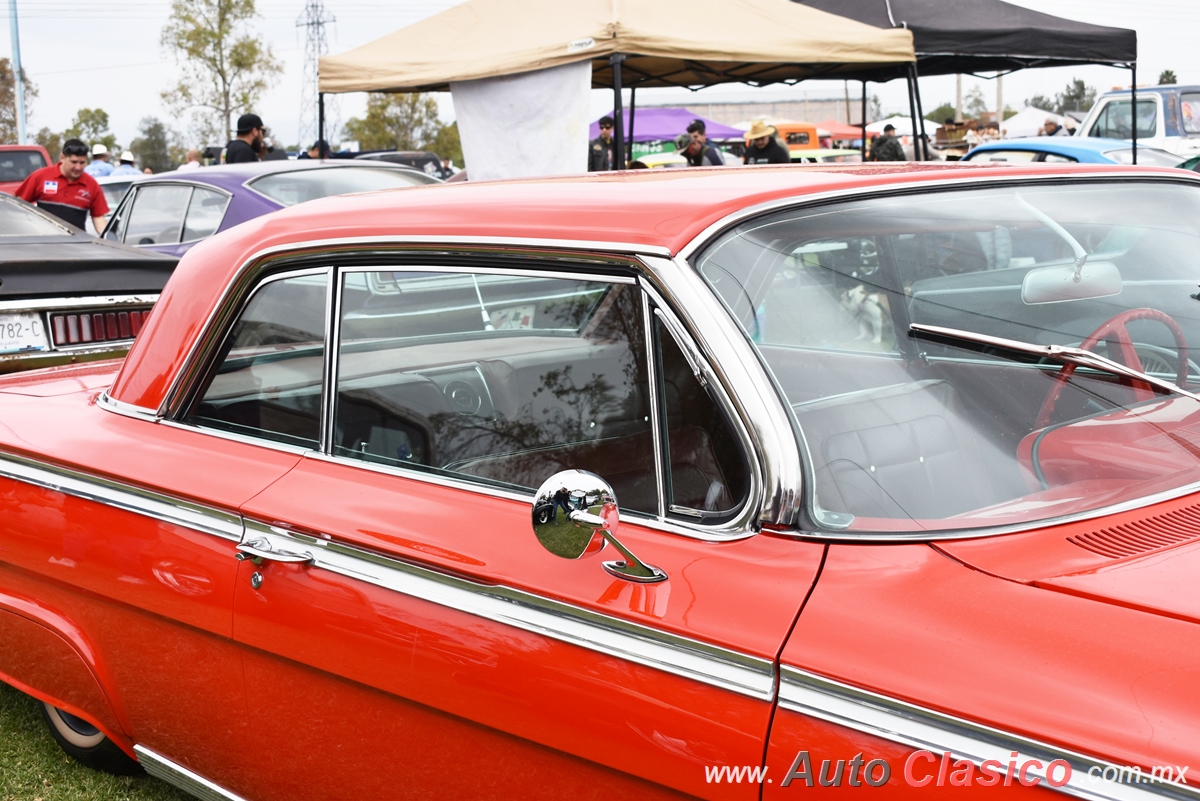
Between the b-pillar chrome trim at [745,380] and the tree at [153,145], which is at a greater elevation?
the tree at [153,145]

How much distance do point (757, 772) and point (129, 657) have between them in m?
1.53

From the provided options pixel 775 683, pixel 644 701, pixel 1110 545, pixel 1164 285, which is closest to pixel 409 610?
pixel 644 701

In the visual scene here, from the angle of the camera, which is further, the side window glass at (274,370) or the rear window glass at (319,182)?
the rear window glass at (319,182)

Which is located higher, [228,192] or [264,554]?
[228,192]

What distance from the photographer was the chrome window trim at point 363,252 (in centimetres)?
179

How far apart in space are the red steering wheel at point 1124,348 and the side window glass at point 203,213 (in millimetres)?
6583

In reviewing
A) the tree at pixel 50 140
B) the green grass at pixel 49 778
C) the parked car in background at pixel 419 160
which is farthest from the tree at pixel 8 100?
the green grass at pixel 49 778

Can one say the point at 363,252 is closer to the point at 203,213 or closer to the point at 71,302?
the point at 71,302

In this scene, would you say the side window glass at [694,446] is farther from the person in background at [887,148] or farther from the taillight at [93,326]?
the person in background at [887,148]

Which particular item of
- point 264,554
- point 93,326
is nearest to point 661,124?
point 93,326

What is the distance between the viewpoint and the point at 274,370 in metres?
2.36

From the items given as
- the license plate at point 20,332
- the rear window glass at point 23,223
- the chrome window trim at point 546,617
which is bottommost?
the chrome window trim at point 546,617

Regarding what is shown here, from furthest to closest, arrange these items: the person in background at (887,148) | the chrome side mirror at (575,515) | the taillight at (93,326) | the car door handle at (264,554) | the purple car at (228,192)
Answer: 1. the person in background at (887,148)
2. the purple car at (228,192)
3. the taillight at (93,326)
4. the car door handle at (264,554)
5. the chrome side mirror at (575,515)

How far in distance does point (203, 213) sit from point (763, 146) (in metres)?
4.97
